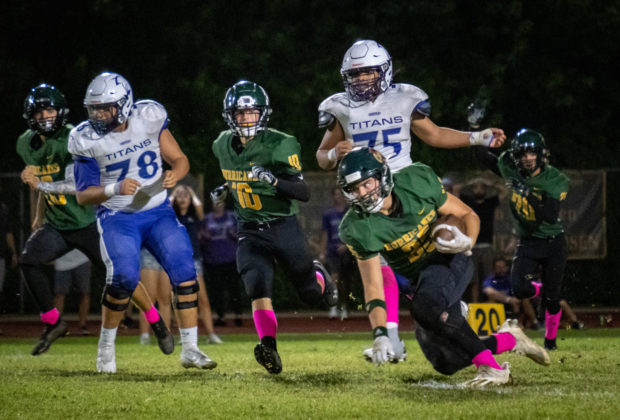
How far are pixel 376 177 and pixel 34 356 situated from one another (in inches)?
193

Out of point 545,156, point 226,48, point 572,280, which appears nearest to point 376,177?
point 545,156

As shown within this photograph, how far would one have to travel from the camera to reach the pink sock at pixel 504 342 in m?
6.12

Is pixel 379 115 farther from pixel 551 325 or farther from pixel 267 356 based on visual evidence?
pixel 551 325

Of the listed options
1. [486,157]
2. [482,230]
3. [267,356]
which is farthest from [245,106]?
[482,230]

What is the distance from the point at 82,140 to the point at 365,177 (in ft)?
8.85

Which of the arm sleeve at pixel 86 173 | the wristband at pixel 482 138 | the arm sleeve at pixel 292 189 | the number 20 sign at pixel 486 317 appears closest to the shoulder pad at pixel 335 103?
the arm sleeve at pixel 292 189

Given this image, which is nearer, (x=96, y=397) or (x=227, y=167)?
(x=96, y=397)

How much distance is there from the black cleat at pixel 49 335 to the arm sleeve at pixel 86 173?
5.79 feet

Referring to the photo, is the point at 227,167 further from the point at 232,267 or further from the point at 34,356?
the point at 232,267

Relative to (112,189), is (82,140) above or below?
above

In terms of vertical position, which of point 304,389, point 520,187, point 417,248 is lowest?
point 304,389

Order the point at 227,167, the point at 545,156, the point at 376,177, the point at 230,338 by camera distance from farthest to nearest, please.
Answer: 1. the point at 230,338
2. the point at 545,156
3. the point at 227,167
4. the point at 376,177

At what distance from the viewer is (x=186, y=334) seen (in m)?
7.14

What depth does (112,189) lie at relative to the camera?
6.89m
